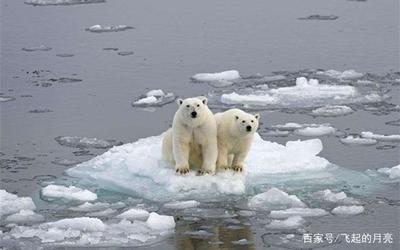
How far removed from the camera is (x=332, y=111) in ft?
39.0

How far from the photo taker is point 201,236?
8.20 metres

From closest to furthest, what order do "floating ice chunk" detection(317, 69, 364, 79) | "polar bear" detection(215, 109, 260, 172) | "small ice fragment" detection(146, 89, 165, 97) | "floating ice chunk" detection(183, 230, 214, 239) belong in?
"floating ice chunk" detection(183, 230, 214, 239) < "polar bear" detection(215, 109, 260, 172) < "small ice fragment" detection(146, 89, 165, 97) < "floating ice chunk" detection(317, 69, 364, 79)

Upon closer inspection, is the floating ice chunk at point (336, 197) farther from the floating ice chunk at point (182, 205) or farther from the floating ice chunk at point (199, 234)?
the floating ice chunk at point (199, 234)

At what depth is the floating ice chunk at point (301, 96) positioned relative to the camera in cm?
1236

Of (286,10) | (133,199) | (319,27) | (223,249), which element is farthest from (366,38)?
(223,249)

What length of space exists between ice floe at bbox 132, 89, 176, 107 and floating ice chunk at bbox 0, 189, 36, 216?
343 cm

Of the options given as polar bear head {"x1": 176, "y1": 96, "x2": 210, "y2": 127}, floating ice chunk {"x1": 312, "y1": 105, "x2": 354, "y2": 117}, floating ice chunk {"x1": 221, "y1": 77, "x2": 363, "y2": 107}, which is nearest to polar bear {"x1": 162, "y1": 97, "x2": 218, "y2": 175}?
polar bear head {"x1": 176, "y1": 96, "x2": 210, "y2": 127}

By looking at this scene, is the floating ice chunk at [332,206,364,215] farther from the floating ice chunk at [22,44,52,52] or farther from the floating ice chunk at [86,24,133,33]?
the floating ice chunk at [86,24,133,33]

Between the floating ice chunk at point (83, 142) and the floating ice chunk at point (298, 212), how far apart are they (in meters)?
2.72

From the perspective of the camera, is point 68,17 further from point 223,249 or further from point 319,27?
point 223,249

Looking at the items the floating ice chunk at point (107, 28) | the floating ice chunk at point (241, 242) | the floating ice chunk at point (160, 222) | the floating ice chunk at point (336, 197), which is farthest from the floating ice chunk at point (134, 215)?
the floating ice chunk at point (107, 28)

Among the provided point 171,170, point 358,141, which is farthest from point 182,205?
point 358,141

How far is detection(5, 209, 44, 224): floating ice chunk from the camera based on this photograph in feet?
28.6

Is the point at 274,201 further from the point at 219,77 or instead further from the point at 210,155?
the point at 219,77
